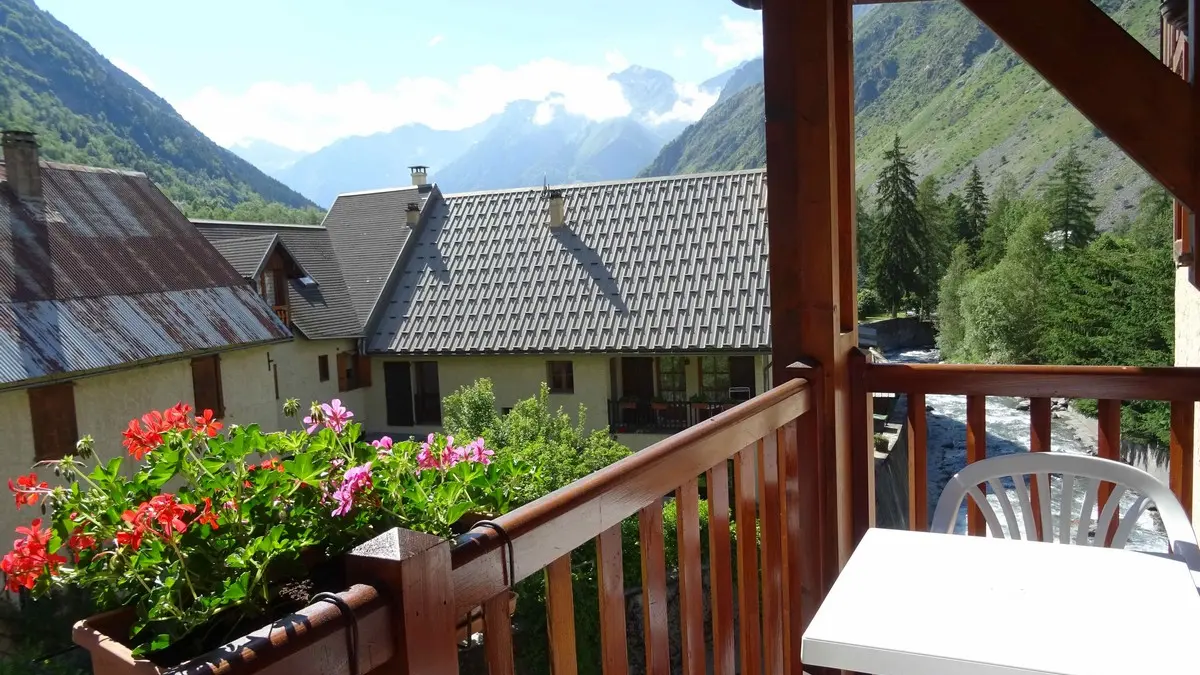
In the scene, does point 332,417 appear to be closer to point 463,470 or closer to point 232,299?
point 463,470

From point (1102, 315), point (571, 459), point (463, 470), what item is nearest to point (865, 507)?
point (463, 470)

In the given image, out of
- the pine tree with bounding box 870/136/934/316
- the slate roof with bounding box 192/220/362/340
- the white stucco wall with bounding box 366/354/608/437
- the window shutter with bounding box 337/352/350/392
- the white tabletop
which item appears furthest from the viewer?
the pine tree with bounding box 870/136/934/316

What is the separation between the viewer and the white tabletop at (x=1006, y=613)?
4.12ft

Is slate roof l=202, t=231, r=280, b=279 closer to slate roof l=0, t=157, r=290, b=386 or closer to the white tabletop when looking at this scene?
slate roof l=0, t=157, r=290, b=386

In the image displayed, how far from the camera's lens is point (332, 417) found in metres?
1.31

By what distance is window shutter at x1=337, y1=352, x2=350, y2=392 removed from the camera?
1466 centimetres

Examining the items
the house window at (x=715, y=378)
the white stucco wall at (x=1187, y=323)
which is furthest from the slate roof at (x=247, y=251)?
the white stucco wall at (x=1187, y=323)

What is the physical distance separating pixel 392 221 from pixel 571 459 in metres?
9.00

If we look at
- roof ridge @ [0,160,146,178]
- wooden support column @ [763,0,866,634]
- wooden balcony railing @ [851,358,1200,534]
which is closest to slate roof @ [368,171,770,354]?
roof ridge @ [0,160,146,178]

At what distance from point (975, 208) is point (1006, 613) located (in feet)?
134

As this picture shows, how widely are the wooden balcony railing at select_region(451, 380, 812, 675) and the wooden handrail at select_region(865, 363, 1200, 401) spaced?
41cm

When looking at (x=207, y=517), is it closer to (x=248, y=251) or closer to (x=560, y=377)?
(x=560, y=377)

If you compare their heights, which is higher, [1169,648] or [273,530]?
[273,530]

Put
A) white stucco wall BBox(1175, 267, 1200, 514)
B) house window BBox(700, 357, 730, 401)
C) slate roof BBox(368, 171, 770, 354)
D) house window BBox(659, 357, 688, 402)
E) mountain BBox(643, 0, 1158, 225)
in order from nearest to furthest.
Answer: white stucco wall BBox(1175, 267, 1200, 514)
house window BBox(700, 357, 730, 401)
slate roof BBox(368, 171, 770, 354)
house window BBox(659, 357, 688, 402)
mountain BBox(643, 0, 1158, 225)
